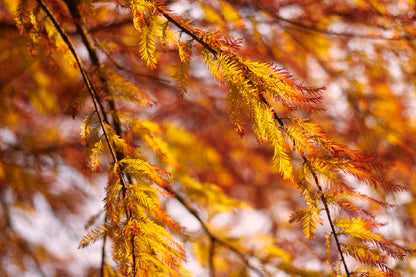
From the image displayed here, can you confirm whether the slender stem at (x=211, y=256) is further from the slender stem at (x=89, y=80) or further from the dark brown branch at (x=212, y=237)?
the slender stem at (x=89, y=80)

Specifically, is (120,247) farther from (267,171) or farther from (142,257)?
(267,171)

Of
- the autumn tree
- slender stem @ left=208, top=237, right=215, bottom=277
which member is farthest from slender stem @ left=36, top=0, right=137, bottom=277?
slender stem @ left=208, top=237, right=215, bottom=277

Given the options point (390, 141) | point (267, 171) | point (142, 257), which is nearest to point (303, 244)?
point (267, 171)

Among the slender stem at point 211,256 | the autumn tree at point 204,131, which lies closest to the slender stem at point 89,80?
the autumn tree at point 204,131

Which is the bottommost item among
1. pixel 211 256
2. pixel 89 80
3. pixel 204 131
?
pixel 211 256

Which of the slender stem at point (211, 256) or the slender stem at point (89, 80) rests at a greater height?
the slender stem at point (89, 80)

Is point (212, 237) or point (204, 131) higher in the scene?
point (204, 131)

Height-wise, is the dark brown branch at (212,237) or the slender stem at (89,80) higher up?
the slender stem at (89,80)

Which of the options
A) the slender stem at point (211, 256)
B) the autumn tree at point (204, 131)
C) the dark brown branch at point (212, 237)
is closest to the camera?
the autumn tree at point (204, 131)

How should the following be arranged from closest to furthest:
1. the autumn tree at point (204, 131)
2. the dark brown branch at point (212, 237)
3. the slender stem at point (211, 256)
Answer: the autumn tree at point (204, 131), the dark brown branch at point (212, 237), the slender stem at point (211, 256)

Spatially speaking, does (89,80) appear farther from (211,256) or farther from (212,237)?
(211,256)

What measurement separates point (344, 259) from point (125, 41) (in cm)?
130

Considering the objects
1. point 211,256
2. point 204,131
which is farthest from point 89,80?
point 204,131

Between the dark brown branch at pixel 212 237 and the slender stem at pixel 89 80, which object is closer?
the slender stem at pixel 89 80
